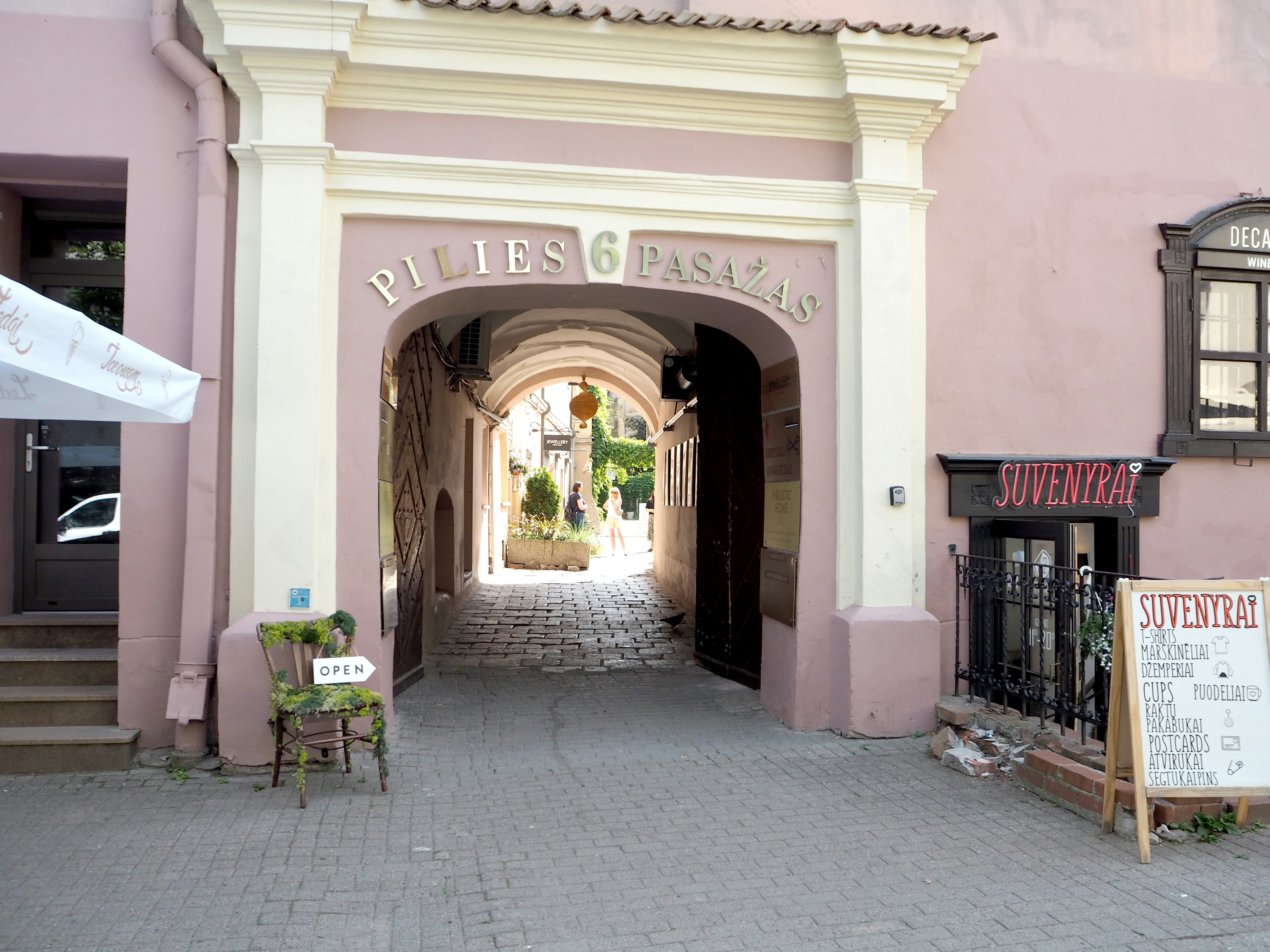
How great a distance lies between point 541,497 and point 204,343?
1411cm

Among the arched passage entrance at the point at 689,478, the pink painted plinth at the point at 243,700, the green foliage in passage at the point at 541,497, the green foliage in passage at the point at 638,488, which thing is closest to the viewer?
the pink painted plinth at the point at 243,700

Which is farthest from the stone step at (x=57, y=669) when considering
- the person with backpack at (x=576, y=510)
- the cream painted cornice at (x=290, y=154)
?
the person with backpack at (x=576, y=510)

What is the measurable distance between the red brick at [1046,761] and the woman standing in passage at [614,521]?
19.8m

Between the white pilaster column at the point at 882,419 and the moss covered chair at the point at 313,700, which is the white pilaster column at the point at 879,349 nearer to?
the white pilaster column at the point at 882,419

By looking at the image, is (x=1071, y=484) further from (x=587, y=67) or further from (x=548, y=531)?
(x=548, y=531)

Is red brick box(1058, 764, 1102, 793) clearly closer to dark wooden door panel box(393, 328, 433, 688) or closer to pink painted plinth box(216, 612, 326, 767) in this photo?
pink painted plinth box(216, 612, 326, 767)

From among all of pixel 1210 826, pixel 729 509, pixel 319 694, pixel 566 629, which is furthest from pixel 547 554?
pixel 1210 826

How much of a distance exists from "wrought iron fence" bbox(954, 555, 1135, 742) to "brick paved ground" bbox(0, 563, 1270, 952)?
69cm

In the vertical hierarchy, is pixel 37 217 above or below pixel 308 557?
above

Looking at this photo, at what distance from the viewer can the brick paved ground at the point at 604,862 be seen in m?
3.52

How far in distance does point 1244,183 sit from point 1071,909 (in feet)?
19.6

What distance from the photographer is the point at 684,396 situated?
458 inches

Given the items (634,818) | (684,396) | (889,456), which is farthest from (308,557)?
(684,396)

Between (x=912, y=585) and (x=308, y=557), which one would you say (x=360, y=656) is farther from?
(x=912, y=585)
